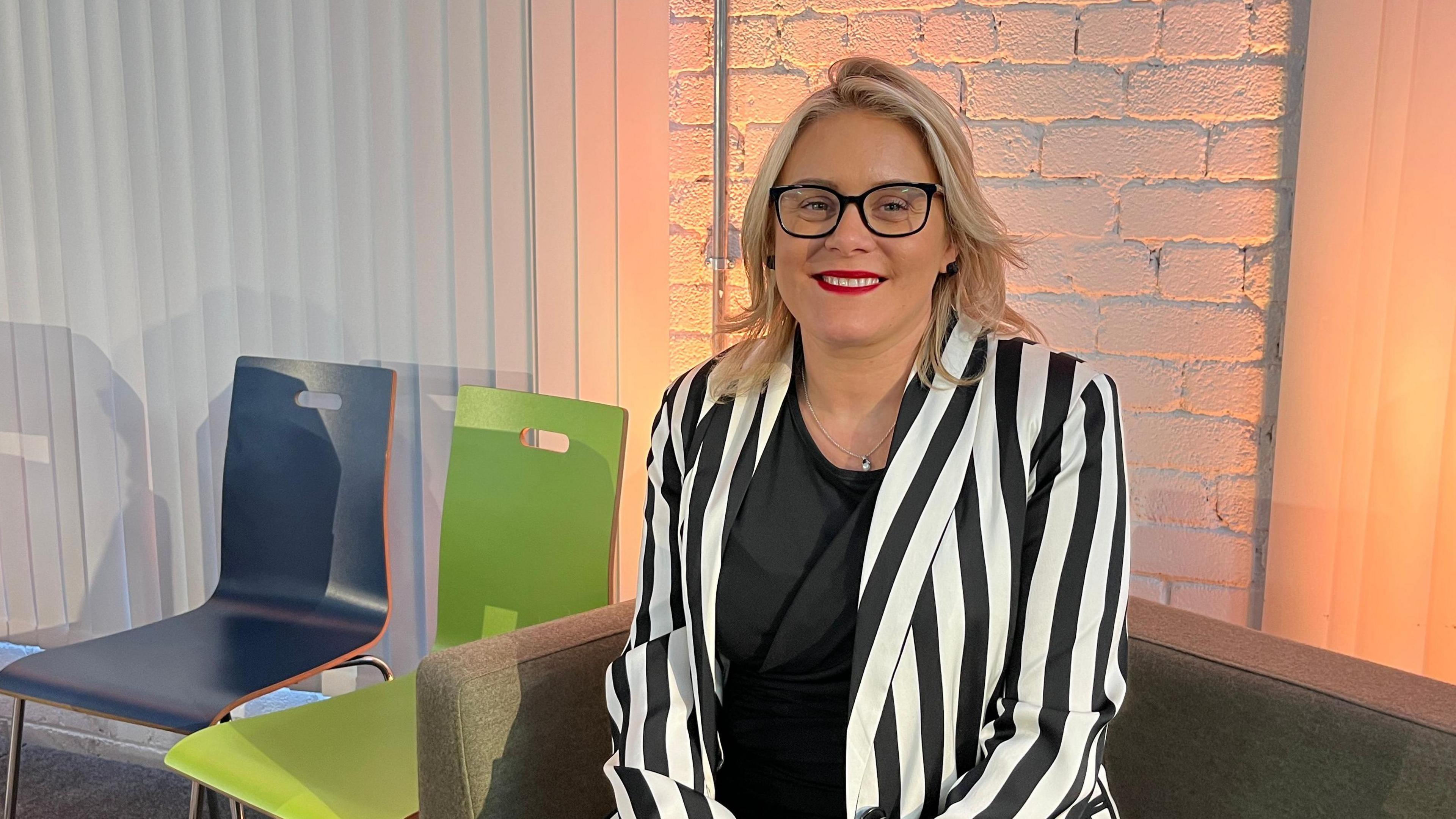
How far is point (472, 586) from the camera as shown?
2.10m

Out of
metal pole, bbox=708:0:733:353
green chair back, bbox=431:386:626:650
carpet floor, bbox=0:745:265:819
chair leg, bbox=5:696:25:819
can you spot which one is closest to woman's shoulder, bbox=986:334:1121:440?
green chair back, bbox=431:386:626:650

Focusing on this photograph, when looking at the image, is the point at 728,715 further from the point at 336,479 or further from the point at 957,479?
the point at 336,479

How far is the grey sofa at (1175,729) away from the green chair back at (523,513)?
30 cm

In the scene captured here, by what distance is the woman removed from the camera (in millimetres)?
1222

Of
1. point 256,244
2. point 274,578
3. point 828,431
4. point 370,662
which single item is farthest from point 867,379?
point 256,244

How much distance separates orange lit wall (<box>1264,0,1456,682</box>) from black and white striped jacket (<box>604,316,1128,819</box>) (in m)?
0.71

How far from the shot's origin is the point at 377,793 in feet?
5.41

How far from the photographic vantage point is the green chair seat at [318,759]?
1.62 metres

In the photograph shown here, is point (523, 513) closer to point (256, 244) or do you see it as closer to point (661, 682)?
point (661, 682)

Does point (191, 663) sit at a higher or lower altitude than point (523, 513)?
lower

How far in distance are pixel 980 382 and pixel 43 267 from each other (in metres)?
2.54

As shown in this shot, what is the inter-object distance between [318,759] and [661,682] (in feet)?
2.15

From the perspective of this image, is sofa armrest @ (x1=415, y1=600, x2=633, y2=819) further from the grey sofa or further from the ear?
the ear

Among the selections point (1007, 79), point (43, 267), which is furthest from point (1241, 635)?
point (43, 267)
